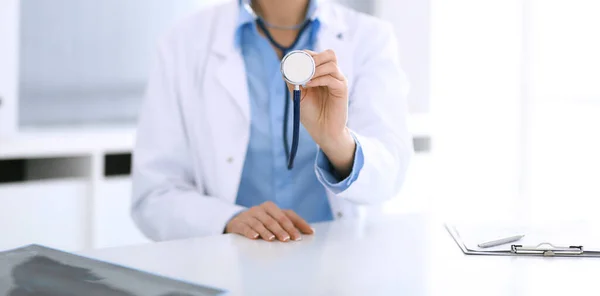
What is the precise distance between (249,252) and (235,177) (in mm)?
560

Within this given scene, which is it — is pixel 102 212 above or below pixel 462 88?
below

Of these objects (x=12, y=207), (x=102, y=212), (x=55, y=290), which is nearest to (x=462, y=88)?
(x=102, y=212)

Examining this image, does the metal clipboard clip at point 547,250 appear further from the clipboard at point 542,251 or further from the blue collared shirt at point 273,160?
the blue collared shirt at point 273,160

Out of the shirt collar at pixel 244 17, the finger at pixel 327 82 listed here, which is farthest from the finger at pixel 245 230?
the shirt collar at pixel 244 17

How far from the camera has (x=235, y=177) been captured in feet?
5.94

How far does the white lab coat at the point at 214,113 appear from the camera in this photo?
1750 mm

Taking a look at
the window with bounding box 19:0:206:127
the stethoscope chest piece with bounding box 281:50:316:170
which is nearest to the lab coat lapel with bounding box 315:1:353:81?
the stethoscope chest piece with bounding box 281:50:316:170

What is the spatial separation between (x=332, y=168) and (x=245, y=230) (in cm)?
25

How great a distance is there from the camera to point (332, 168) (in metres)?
1.56

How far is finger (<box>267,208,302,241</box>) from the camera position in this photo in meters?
1.38

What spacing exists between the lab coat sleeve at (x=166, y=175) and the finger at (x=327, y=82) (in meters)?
0.41

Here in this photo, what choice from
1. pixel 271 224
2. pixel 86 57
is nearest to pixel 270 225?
pixel 271 224

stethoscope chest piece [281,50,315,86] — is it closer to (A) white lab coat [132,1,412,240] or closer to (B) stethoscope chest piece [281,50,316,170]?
(B) stethoscope chest piece [281,50,316,170]

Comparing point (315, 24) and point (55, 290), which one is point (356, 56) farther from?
point (55, 290)
